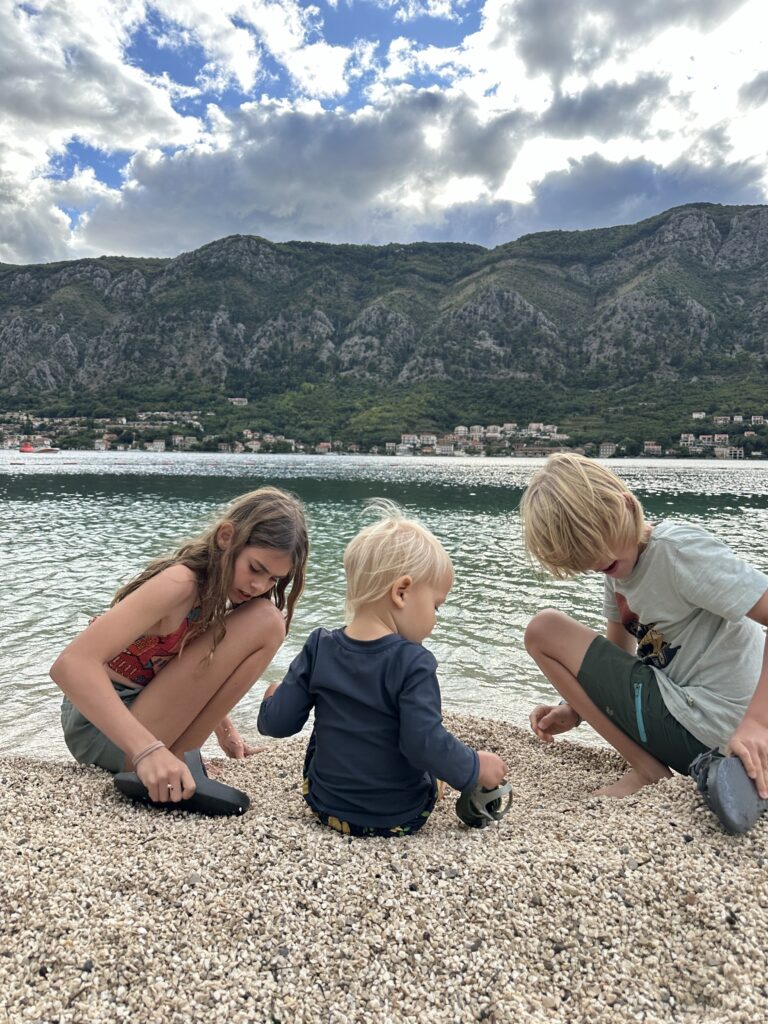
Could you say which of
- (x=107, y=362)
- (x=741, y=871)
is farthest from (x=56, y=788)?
(x=107, y=362)

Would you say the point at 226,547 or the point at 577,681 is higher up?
the point at 226,547

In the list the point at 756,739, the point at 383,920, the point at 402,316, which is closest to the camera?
the point at 383,920

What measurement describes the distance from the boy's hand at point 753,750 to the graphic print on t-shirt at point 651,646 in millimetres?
602

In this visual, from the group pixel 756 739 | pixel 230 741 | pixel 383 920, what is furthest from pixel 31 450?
pixel 756 739

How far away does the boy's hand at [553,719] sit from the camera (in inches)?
141

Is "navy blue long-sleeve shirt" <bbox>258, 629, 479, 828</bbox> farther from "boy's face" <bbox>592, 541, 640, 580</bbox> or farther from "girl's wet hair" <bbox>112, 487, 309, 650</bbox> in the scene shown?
"boy's face" <bbox>592, 541, 640, 580</bbox>

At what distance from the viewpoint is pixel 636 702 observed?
2951 millimetres

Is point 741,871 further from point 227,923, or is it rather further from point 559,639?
point 227,923

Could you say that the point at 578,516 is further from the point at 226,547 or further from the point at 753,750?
the point at 226,547

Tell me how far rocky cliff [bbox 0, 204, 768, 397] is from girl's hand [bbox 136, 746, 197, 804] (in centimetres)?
12722

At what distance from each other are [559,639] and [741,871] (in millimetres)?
1368

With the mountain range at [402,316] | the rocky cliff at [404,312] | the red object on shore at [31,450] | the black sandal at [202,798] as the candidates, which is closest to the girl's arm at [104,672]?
the black sandal at [202,798]

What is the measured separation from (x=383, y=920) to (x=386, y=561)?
1.19m

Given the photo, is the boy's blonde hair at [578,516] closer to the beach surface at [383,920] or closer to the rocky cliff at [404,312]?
the beach surface at [383,920]
